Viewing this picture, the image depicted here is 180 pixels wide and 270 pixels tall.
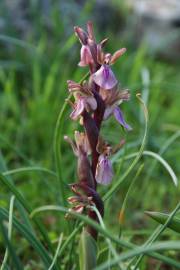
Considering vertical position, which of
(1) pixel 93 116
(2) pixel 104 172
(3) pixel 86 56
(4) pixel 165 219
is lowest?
(4) pixel 165 219

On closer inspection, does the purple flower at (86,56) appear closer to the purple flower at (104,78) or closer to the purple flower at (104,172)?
the purple flower at (104,78)

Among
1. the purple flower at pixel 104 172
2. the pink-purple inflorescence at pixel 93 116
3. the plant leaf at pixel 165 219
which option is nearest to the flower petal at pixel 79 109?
the pink-purple inflorescence at pixel 93 116

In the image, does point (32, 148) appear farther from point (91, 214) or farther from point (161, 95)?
point (91, 214)

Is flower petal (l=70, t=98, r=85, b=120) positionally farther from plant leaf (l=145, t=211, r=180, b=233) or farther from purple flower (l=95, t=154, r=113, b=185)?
plant leaf (l=145, t=211, r=180, b=233)

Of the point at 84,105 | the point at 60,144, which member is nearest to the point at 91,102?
the point at 84,105

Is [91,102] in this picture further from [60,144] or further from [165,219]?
[60,144]

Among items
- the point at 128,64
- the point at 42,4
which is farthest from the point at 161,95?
the point at 42,4

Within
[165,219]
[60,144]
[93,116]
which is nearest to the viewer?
[165,219]
